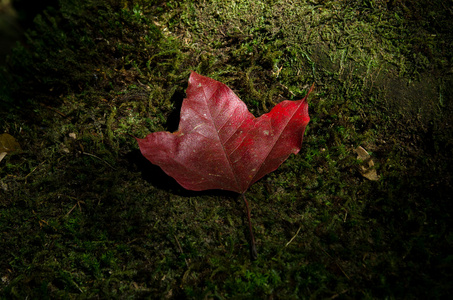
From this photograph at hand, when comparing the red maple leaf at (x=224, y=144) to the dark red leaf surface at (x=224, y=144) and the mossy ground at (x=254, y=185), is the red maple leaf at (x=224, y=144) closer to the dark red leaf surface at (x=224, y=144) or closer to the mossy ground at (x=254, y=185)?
the dark red leaf surface at (x=224, y=144)

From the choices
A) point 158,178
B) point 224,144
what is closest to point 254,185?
point 224,144

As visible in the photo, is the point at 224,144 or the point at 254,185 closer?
the point at 224,144

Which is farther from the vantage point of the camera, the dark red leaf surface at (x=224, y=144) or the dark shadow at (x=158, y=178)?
the dark shadow at (x=158, y=178)

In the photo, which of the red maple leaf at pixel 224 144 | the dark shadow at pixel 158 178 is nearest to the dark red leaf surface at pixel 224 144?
the red maple leaf at pixel 224 144

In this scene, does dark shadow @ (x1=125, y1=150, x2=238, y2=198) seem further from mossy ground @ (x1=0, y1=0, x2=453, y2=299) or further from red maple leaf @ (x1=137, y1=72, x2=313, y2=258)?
red maple leaf @ (x1=137, y1=72, x2=313, y2=258)

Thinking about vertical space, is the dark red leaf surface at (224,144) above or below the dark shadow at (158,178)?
above

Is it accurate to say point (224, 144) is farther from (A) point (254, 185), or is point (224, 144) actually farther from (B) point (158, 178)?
(B) point (158, 178)

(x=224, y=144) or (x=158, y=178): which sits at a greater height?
(x=224, y=144)

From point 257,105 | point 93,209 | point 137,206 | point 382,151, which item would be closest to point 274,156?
point 257,105
